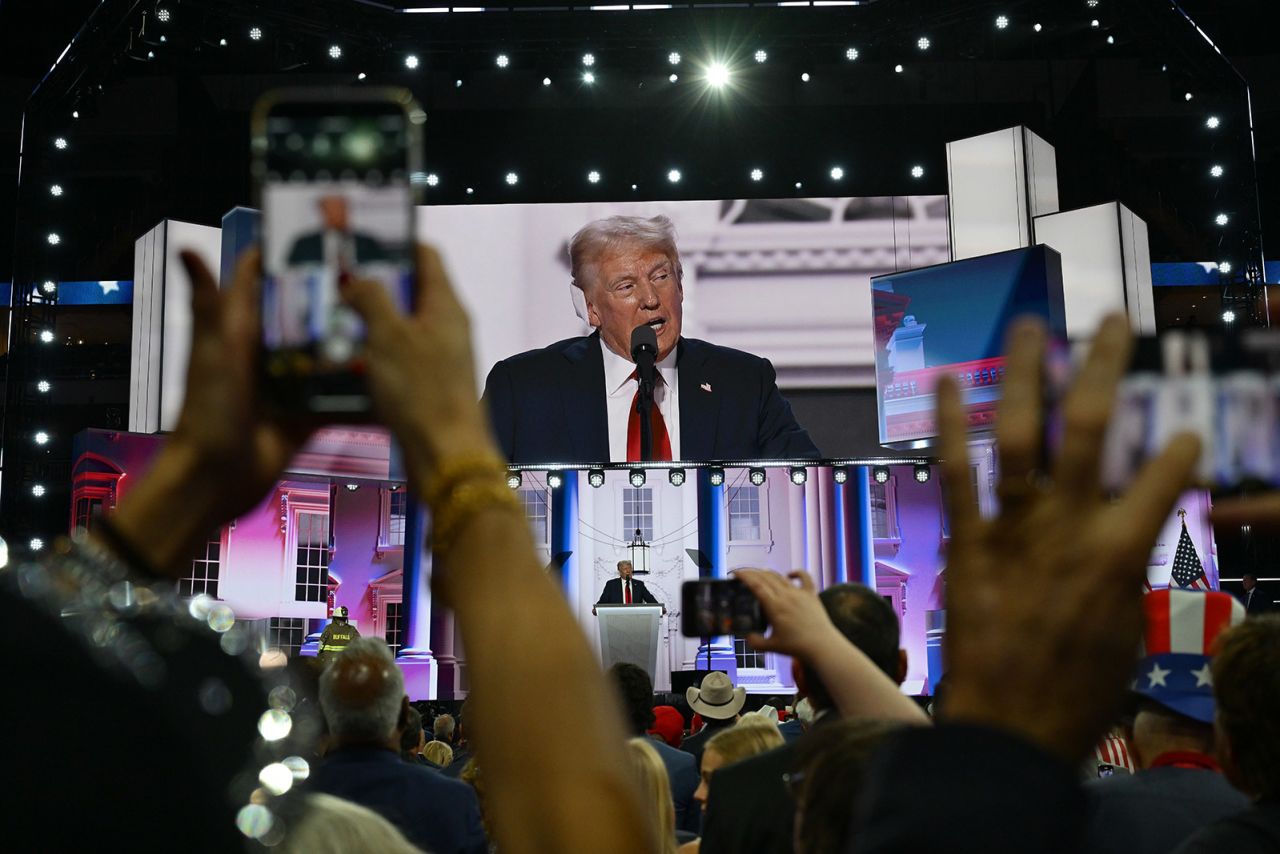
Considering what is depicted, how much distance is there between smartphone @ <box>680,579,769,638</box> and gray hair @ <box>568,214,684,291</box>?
13182 mm

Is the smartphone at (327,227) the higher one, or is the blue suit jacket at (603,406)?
the blue suit jacket at (603,406)

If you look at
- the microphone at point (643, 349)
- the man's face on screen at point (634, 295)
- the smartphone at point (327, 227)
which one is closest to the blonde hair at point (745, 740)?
the smartphone at point (327, 227)

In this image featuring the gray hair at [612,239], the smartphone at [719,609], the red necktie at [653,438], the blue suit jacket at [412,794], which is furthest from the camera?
the gray hair at [612,239]

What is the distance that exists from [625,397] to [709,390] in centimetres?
104

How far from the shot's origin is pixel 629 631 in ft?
37.5

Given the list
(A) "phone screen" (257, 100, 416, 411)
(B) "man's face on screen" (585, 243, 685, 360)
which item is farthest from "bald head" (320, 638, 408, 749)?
(B) "man's face on screen" (585, 243, 685, 360)

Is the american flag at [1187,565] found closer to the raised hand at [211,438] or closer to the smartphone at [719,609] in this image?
the smartphone at [719,609]

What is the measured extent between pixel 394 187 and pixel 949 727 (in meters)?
0.55

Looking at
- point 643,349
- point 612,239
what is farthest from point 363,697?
point 612,239

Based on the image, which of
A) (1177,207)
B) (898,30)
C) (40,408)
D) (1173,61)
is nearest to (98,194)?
(40,408)

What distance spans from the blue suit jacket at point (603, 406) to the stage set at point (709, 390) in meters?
0.30

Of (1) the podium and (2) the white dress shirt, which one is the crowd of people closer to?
(1) the podium

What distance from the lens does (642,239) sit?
15258 millimetres

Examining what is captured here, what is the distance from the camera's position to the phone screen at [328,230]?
840 mm
